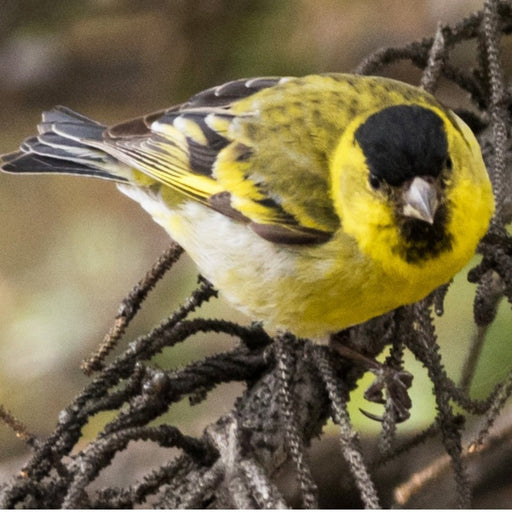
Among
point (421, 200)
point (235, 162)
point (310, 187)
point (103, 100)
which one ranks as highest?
point (103, 100)

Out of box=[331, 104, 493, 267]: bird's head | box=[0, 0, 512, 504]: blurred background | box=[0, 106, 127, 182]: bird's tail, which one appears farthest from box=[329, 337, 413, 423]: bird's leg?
box=[0, 0, 512, 504]: blurred background

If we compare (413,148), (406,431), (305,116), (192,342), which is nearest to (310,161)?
(305,116)

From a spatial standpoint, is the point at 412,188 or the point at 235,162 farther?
the point at 235,162

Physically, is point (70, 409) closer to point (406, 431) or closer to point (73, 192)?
point (406, 431)

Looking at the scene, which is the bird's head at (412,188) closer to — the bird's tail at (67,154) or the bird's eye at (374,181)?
→ the bird's eye at (374,181)

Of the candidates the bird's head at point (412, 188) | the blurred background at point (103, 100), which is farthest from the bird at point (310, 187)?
the blurred background at point (103, 100)

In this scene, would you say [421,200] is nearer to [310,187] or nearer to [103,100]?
[310,187]

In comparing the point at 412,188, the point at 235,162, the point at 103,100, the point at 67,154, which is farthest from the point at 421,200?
the point at 103,100

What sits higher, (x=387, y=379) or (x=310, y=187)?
(x=310, y=187)
